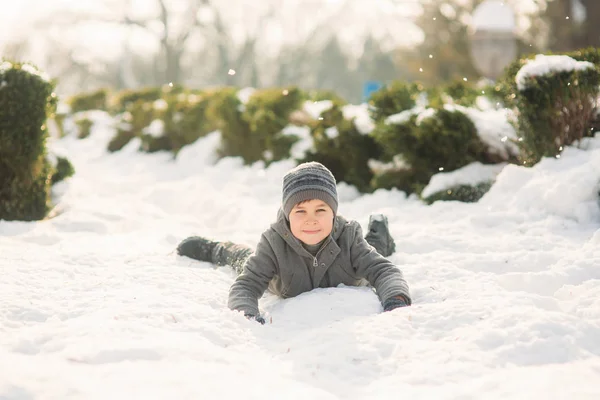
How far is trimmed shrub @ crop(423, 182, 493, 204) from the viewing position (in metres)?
5.29

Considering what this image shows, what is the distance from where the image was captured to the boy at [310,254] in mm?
3049

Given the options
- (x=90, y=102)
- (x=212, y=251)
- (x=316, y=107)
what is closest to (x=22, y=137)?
(x=212, y=251)

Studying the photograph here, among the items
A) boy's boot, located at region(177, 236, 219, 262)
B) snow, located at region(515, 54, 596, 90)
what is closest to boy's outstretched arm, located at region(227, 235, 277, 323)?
boy's boot, located at region(177, 236, 219, 262)

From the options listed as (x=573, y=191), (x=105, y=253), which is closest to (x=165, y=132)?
(x=105, y=253)

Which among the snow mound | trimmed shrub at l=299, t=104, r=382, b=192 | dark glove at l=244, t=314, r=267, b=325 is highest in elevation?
trimmed shrub at l=299, t=104, r=382, b=192

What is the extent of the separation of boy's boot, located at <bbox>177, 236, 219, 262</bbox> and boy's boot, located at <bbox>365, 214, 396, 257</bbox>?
1114 mm

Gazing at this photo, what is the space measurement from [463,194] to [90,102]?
Answer: 56.2ft

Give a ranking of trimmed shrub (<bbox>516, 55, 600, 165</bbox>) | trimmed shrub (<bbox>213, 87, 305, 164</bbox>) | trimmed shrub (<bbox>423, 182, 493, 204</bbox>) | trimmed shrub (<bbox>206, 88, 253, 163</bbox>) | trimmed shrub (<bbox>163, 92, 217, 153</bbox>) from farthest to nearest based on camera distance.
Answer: trimmed shrub (<bbox>163, 92, 217, 153</bbox>), trimmed shrub (<bbox>206, 88, 253, 163</bbox>), trimmed shrub (<bbox>213, 87, 305, 164</bbox>), trimmed shrub (<bbox>423, 182, 493, 204</bbox>), trimmed shrub (<bbox>516, 55, 600, 165</bbox>)

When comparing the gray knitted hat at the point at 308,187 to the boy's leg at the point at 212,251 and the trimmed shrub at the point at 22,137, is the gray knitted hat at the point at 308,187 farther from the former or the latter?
the trimmed shrub at the point at 22,137

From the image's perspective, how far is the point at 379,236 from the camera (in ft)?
12.7

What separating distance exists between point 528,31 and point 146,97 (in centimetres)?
1666

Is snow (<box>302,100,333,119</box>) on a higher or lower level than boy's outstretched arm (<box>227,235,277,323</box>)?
higher

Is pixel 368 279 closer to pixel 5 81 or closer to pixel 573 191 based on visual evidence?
pixel 573 191

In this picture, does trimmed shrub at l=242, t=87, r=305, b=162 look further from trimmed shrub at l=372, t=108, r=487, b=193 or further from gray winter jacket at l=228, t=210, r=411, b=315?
gray winter jacket at l=228, t=210, r=411, b=315
